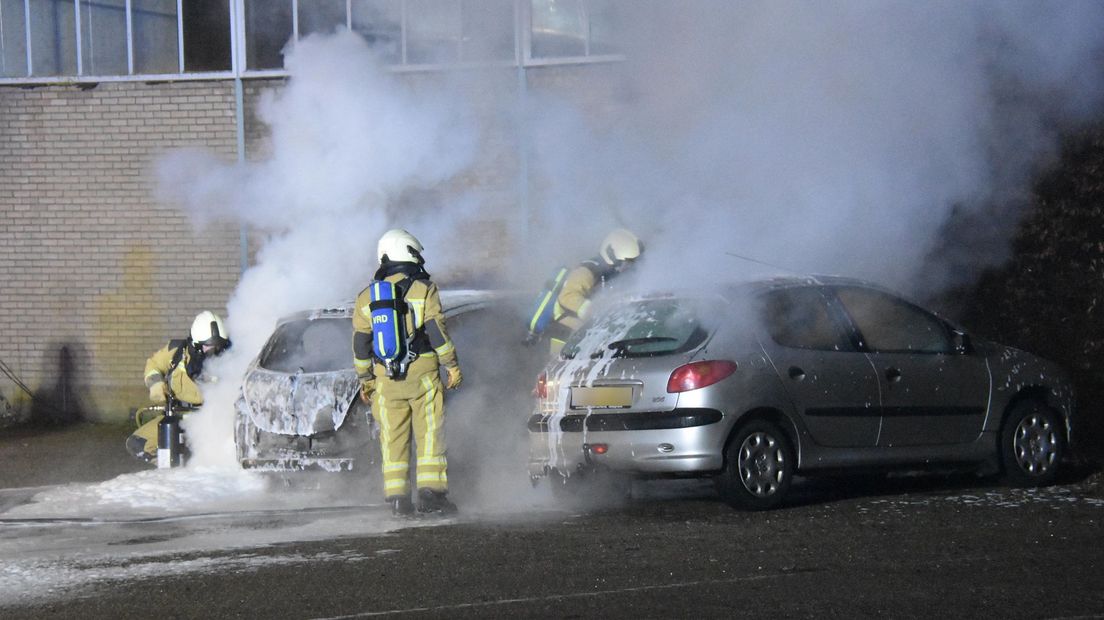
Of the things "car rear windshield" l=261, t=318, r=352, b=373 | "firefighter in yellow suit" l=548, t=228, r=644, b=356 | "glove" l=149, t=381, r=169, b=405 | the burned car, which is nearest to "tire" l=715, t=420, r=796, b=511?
"firefighter in yellow suit" l=548, t=228, r=644, b=356

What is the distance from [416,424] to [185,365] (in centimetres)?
376

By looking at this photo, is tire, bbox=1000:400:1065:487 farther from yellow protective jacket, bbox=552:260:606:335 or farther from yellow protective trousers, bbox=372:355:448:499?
yellow protective trousers, bbox=372:355:448:499

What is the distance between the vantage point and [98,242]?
55.9 ft

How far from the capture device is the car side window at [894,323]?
9852 millimetres

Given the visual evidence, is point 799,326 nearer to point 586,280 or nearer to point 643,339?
point 643,339

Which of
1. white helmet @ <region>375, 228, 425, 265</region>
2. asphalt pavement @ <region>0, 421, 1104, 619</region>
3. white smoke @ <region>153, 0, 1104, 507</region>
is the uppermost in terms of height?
white smoke @ <region>153, 0, 1104, 507</region>

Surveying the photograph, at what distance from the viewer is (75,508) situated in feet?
33.4

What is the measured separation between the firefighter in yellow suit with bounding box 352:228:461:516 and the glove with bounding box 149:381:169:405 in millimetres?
3597

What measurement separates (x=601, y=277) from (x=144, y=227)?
25.4 ft

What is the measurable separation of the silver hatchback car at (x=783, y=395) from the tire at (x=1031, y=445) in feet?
0.03

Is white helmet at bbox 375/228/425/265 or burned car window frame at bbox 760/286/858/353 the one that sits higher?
white helmet at bbox 375/228/425/265

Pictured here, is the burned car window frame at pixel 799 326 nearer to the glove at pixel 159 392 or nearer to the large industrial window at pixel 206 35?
the glove at pixel 159 392

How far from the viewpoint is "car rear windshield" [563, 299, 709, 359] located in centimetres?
914

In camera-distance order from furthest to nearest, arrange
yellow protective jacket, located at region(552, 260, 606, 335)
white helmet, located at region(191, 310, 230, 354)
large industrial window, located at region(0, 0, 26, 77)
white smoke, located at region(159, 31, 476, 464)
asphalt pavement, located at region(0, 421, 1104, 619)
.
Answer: large industrial window, located at region(0, 0, 26, 77) < white smoke, located at region(159, 31, 476, 464) < white helmet, located at region(191, 310, 230, 354) < yellow protective jacket, located at region(552, 260, 606, 335) < asphalt pavement, located at region(0, 421, 1104, 619)
